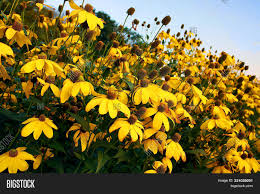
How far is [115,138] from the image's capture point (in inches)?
53.3

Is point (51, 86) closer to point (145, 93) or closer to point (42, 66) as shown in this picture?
point (42, 66)

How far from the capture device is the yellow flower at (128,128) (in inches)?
43.3

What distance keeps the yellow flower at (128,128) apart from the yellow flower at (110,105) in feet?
0.23

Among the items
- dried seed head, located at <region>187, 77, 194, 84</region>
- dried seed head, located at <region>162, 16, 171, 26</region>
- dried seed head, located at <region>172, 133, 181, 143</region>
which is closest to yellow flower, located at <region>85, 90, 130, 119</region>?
dried seed head, located at <region>172, 133, 181, 143</region>

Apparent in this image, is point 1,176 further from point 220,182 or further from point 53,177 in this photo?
point 220,182

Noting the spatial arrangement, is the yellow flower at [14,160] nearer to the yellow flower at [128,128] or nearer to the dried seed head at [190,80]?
the yellow flower at [128,128]

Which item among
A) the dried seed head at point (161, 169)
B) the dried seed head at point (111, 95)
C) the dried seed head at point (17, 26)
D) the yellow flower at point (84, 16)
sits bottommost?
the dried seed head at point (161, 169)

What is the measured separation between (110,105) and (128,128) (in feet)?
0.53

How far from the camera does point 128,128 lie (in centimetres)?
113

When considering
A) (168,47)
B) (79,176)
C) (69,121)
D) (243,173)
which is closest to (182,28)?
(168,47)

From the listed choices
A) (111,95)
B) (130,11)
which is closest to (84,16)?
(111,95)

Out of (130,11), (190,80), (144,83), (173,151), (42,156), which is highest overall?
(130,11)

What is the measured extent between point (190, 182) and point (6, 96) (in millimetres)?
1619

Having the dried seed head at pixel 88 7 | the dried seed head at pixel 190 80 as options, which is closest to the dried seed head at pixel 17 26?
the dried seed head at pixel 88 7
